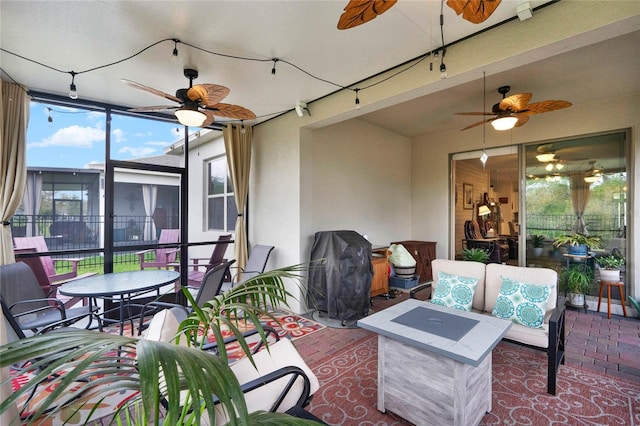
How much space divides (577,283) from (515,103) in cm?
294

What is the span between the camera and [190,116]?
2980 millimetres

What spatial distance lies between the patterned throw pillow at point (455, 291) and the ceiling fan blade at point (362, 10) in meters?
2.52

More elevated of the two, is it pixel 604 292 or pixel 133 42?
pixel 133 42

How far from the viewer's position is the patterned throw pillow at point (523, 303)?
259 cm

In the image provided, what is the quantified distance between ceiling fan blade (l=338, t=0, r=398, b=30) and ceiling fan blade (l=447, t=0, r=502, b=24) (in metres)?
0.37

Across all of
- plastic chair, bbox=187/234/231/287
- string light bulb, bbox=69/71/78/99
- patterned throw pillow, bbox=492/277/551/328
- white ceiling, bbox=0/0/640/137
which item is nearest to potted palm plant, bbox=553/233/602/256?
white ceiling, bbox=0/0/640/137

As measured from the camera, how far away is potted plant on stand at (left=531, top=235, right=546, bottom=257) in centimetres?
494

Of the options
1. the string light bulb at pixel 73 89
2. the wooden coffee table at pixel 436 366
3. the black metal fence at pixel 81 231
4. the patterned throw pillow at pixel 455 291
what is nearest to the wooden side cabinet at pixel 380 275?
the patterned throw pillow at pixel 455 291

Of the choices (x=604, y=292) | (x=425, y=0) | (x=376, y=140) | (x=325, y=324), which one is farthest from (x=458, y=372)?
(x=376, y=140)

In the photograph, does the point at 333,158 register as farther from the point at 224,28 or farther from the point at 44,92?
the point at 44,92

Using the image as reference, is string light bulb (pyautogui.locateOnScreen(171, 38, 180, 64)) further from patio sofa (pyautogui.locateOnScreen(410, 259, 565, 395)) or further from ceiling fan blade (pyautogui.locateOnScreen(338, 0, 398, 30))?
patio sofa (pyautogui.locateOnScreen(410, 259, 565, 395))

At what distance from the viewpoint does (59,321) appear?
2.53 meters

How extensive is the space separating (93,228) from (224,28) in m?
3.12

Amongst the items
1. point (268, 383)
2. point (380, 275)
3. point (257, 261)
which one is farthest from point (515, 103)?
point (257, 261)
